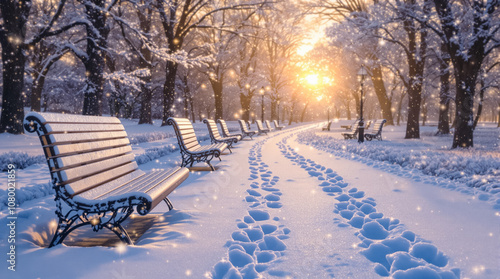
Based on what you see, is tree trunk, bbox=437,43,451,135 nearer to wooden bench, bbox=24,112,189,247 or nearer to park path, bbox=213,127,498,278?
park path, bbox=213,127,498,278

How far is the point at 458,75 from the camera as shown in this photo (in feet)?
33.1

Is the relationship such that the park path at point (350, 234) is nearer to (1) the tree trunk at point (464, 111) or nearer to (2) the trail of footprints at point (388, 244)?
(2) the trail of footprints at point (388, 244)

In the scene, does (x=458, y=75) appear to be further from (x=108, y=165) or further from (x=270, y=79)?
(x=270, y=79)

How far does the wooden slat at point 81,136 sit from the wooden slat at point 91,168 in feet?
0.74

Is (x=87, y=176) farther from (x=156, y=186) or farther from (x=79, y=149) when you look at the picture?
(x=156, y=186)

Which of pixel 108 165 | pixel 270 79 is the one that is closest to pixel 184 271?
pixel 108 165

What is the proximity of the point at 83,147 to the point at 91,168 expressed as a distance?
20 centimetres

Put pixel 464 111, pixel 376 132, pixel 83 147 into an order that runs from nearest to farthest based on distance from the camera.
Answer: pixel 83 147
pixel 464 111
pixel 376 132

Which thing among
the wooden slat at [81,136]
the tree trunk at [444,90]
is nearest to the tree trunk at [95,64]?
the wooden slat at [81,136]

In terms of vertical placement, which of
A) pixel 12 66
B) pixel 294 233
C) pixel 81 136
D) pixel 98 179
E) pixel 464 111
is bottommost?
pixel 294 233

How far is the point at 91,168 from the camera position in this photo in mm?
2545

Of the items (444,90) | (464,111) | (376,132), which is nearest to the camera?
(464,111)

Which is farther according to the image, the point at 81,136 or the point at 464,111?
the point at 464,111

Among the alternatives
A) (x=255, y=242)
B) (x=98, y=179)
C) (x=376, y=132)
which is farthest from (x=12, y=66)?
(x=376, y=132)
